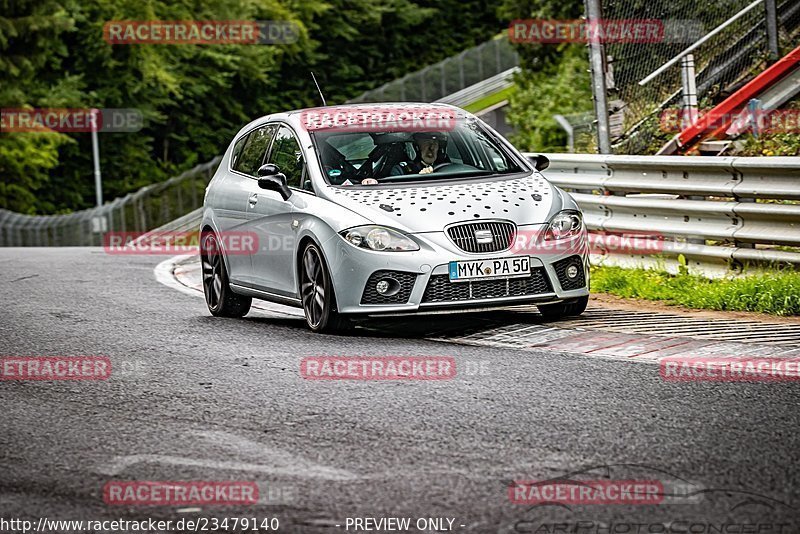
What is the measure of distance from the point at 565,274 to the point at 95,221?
3913 cm

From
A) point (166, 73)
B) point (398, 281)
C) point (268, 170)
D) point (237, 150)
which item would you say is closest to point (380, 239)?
point (398, 281)

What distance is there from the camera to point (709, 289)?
1179 centimetres

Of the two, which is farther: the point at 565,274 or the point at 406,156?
the point at 406,156

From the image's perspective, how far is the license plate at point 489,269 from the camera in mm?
10117

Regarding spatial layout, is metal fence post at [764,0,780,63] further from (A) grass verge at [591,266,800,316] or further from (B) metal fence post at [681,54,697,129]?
(A) grass verge at [591,266,800,316]

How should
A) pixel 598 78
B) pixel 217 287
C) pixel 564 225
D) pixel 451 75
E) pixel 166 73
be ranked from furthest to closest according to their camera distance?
pixel 451 75 < pixel 166 73 < pixel 598 78 < pixel 217 287 < pixel 564 225

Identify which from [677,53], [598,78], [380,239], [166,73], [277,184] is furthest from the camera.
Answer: [166,73]

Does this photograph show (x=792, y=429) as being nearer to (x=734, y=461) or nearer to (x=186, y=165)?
(x=734, y=461)

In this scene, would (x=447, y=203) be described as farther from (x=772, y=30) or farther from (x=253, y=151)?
(x=772, y=30)

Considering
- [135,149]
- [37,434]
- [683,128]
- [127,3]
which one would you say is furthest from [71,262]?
[135,149]

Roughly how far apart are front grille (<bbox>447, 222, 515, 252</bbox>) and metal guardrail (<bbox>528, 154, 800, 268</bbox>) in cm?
256

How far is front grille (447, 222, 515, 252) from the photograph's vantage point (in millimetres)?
10211

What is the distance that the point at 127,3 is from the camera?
5769 centimetres

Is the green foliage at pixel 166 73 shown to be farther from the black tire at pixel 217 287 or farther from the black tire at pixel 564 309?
the black tire at pixel 564 309
